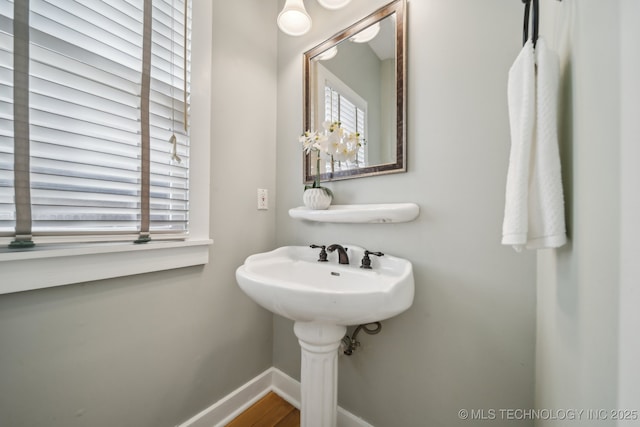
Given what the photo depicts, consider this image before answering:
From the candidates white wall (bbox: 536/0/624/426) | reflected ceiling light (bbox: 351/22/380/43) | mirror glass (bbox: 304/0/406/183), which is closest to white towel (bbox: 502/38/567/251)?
white wall (bbox: 536/0/624/426)

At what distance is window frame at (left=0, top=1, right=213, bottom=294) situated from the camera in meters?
0.65

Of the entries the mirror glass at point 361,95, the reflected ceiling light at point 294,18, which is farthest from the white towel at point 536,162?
the reflected ceiling light at point 294,18

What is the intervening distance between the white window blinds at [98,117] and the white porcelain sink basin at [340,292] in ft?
1.77

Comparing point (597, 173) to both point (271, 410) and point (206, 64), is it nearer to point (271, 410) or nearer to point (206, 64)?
point (206, 64)

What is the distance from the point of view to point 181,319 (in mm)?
989

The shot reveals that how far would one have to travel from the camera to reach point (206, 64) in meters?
1.05

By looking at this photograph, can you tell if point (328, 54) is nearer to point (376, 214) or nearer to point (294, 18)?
point (294, 18)

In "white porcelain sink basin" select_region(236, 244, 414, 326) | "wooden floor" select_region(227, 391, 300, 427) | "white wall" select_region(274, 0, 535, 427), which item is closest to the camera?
"white porcelain sink basin" select_region(236, 244, 414, 326)

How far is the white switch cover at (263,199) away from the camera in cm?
129

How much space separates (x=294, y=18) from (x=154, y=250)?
1228mm

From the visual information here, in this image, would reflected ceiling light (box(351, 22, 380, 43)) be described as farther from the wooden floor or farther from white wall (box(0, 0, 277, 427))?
the wooden floor

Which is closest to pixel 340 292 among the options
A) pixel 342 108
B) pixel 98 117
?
pixel 342 108

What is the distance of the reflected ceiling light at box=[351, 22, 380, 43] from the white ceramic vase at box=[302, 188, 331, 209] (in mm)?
712

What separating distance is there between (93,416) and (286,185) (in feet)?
3.85
